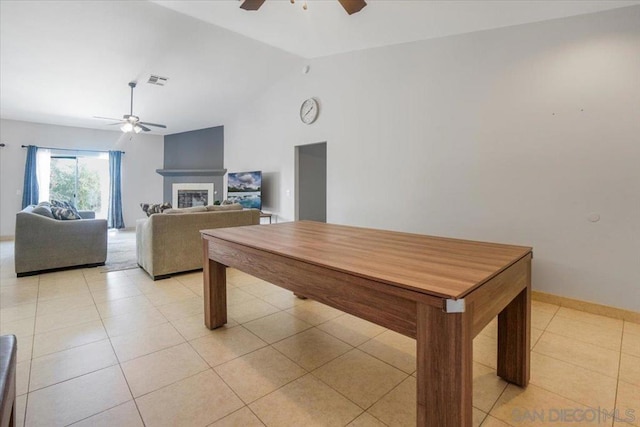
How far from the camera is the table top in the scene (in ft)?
3.34

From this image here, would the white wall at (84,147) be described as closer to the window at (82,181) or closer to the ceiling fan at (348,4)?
the window at (82,181)

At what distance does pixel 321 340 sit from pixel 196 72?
15.0 feet

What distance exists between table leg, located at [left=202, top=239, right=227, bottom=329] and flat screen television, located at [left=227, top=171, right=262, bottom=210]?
3.49 m

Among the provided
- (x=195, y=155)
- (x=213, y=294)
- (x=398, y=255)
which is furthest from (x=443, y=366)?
(x=195, y=155)

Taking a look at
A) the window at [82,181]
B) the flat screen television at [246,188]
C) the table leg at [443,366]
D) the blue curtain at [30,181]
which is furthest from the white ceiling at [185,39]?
the table leg at [443,366]

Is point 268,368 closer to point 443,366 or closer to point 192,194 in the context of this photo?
point 443,366

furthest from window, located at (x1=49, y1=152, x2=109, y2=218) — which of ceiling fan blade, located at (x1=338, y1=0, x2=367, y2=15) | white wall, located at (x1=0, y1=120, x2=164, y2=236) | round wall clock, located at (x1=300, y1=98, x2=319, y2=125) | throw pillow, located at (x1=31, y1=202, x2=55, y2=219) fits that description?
ceiling fan blade, located at (x1=338, y1=0, x2=367, y2=15)

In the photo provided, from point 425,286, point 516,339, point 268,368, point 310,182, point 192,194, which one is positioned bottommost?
point 268,368

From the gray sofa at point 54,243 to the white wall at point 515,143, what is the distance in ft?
11.5

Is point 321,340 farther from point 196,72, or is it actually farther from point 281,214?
point 196,72

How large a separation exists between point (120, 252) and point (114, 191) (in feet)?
10.4

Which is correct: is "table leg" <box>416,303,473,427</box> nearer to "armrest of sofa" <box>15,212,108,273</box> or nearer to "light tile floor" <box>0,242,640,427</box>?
"light tile floor" <box>0,242,640,427</box>

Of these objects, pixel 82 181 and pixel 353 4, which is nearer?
pixel 353 4

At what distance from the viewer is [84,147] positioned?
23.4 ft
